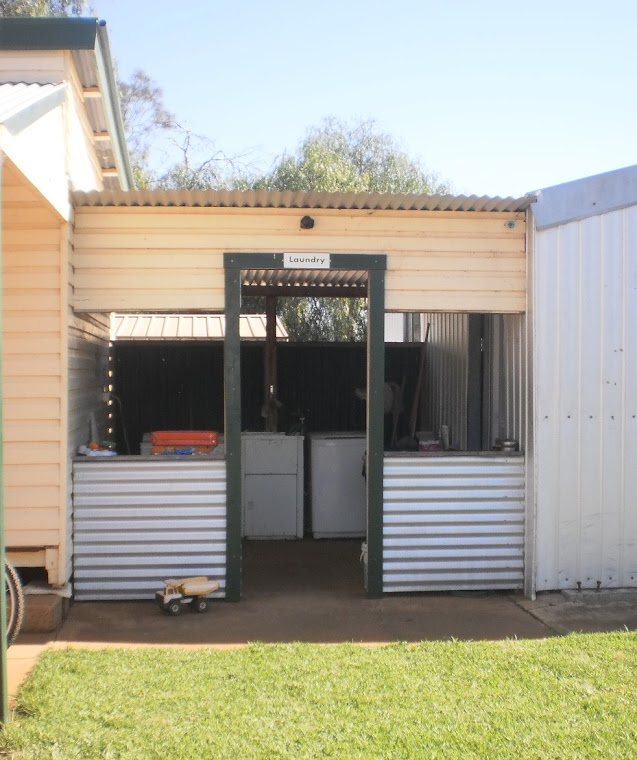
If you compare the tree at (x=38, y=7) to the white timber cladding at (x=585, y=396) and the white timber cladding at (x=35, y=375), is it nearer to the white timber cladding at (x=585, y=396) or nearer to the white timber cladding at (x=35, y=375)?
the white timber cladding at (x=35, y=375)

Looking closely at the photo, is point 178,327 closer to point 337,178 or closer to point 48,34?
point 48,34

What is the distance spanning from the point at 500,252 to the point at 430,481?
1997 millimetres

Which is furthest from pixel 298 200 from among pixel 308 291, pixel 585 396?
pixel 308 291

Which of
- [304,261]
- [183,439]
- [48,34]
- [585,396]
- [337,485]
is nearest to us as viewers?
[48,34]

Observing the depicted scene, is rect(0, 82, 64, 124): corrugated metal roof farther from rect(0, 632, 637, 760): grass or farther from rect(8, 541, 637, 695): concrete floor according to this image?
rect(8, 541, 637, 695): concrete floor

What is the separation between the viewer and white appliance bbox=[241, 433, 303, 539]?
31.7 feet

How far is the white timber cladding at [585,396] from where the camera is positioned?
7109mm

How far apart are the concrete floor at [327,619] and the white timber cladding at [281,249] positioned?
7.88ft

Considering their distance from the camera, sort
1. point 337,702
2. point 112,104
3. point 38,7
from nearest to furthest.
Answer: point 337,702 → point 112,104 → point 38,7

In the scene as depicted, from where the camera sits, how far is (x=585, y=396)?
715 centimetres

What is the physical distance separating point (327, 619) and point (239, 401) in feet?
6.06

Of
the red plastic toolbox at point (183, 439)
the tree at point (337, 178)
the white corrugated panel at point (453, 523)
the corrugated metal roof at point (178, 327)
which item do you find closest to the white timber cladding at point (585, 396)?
the white corrugated panel at point (453, 523)

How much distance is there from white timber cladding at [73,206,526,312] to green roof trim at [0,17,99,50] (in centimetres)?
123

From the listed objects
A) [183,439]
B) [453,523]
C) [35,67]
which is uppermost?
[35,67]
